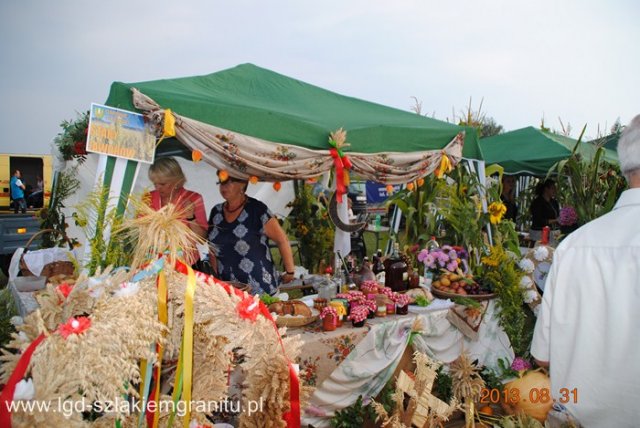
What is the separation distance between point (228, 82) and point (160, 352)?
3.67 metres

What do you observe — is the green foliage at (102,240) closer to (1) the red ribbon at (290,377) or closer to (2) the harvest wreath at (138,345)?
(2) the harvest wreath at (138,345)

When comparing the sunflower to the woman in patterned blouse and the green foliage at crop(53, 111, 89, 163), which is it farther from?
the green foliage at crop(53, 111, 89, 163)

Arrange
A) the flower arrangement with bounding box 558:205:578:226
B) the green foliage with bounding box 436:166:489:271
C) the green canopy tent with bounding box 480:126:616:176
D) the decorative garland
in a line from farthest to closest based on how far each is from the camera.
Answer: the green canopy tent with bounding box 480:126:616:176
the flower arrangement with bounding box 558:205:578:226
the green foliage with bounding box 436:166:489:271
the decorative garland

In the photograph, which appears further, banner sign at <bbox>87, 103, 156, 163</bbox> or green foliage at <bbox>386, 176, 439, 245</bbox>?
green foliage at <bbox>386, 176, 439, 245</bbox>

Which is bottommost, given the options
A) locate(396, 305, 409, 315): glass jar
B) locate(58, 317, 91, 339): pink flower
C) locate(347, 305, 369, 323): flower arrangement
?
locate(396, 305, 409, 315): glass jar

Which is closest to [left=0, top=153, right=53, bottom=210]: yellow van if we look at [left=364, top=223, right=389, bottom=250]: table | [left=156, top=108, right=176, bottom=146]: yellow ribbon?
[left=364, top=223, right=389, bottom=250]: table

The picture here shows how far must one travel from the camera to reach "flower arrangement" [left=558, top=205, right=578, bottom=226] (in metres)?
6.54

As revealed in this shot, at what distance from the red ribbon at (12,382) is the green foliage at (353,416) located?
89.8 inches

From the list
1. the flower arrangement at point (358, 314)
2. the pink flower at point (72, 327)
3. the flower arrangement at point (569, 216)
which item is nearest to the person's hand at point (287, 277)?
the flower arrangement at point (358, 314)

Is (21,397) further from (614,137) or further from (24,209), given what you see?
(614,137)

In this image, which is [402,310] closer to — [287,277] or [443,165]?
[287,277]

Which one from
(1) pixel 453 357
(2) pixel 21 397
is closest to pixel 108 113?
(2) pixel 21 397

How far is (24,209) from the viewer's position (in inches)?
425

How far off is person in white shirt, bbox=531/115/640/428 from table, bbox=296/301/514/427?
107cm
